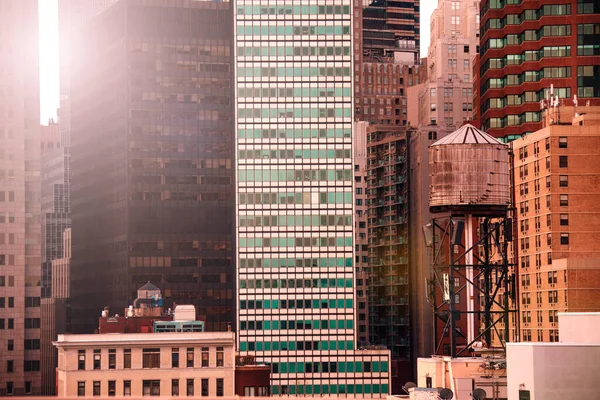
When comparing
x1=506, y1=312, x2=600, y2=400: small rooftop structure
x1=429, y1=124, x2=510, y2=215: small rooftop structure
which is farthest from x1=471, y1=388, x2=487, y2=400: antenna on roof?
x1=429, y1=124, x2=510, y2=215: small rooftop structure

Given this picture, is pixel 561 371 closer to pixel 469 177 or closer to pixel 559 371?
pixel 559 371

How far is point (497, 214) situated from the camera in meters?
156

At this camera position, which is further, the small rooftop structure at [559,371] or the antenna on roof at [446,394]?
the antenna on roof at [446,394]

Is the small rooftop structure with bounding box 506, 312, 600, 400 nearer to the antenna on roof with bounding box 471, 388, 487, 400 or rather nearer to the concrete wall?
the concrete wall

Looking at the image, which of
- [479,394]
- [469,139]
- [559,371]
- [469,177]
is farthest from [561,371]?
[469,139]

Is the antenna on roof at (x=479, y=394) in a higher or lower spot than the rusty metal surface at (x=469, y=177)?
lower

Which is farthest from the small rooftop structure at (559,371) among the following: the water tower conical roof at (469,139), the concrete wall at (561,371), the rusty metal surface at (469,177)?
the water tower conical roof at (469,139)

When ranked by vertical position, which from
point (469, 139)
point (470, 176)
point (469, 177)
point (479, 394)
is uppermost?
point (469, 139)

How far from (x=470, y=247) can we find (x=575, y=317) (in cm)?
2251

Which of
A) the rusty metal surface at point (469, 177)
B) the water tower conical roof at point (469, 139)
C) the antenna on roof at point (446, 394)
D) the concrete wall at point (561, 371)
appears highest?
the water tower conical roof at point (469, 139)

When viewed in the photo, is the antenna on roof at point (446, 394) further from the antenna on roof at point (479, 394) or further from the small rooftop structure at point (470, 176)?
the small rooftop structure at point (470, 176)

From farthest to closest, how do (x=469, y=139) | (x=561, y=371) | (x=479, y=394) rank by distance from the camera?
(x=469, y=139)
(x=479, y=394)
(x=561, y=371)

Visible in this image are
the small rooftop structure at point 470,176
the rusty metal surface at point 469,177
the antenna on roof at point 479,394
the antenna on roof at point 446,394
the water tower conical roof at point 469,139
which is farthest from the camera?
the water tower conical roof at point 469,139

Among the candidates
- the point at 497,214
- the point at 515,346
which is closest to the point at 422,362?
the point at 497,214
